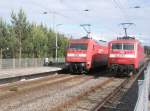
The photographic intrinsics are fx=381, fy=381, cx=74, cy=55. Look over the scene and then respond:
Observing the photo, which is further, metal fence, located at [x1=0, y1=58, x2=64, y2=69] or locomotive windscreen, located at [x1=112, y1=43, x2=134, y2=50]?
metal fence, located at [x1=0, y1=58, x2=64, y2=69]

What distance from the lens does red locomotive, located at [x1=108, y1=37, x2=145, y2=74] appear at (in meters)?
28.9

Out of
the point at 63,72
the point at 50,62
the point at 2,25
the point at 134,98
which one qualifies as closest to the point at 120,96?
the point at 134,98

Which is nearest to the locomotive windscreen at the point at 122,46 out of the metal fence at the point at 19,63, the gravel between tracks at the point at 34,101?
the gravel between tracks at the point at 34,101

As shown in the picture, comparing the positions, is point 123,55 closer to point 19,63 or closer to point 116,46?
point 116,46

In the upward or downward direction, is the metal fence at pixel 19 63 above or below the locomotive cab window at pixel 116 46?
below

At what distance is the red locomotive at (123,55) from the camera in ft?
94.9

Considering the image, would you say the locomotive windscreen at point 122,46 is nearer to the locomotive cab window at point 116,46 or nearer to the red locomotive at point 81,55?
the locomotive cab window at point 116,46

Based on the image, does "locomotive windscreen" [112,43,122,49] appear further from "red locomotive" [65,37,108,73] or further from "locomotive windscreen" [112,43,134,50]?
"red locomotive" [65,37,108,73]

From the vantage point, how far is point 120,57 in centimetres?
2920

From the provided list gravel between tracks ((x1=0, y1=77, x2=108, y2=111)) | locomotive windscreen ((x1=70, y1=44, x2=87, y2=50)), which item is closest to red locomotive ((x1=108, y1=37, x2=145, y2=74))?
Answer: locomotive windscreen ((x1=70, y1=44, x2=87, y2=50))

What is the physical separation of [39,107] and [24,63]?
31.9 metres

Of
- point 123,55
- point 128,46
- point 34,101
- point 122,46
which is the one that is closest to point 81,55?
point 122,46

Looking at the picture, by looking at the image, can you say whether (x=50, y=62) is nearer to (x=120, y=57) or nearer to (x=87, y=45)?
(x=87, y=45)

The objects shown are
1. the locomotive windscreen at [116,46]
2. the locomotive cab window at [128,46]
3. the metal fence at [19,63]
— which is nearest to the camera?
the locomotive cab window at [128,46]
